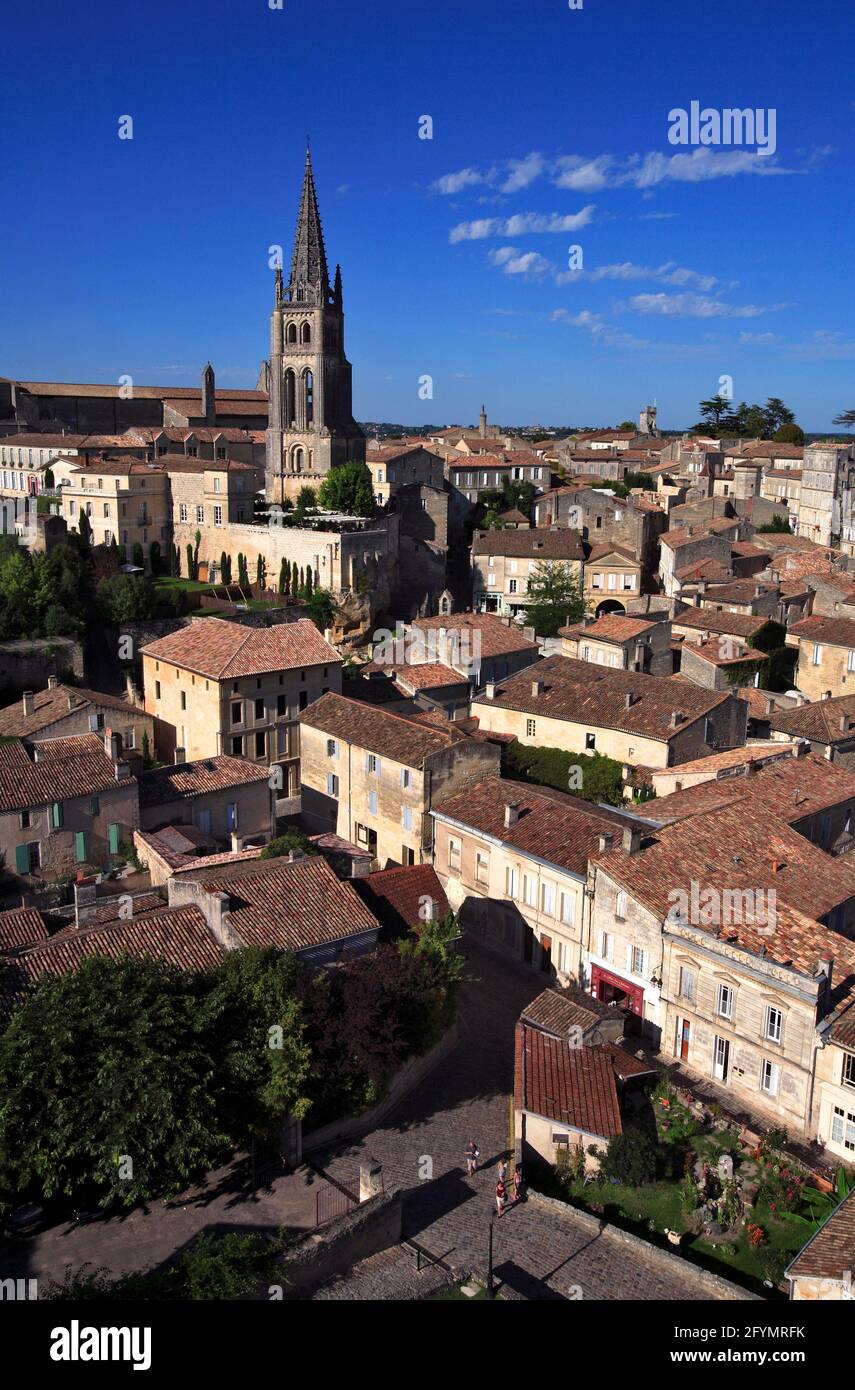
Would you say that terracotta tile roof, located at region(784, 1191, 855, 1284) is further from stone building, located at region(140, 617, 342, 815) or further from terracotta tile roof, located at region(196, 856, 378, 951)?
stone building, located at region(140, 617, 342, 815)

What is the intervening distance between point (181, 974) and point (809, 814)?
18.5 m

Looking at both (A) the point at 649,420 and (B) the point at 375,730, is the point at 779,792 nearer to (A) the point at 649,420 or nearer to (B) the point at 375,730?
(B) the point at 375,730

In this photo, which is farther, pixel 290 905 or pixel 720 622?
pixel 720 622

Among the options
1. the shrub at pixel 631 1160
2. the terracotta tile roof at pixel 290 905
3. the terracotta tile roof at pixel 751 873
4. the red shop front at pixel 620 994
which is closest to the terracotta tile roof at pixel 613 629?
the terracotta tile roof at pixel 751 873

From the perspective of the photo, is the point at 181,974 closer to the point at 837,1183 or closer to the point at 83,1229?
the point at 83,1229

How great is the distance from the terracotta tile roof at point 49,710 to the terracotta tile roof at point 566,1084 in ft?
66.5

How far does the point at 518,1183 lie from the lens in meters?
20.0

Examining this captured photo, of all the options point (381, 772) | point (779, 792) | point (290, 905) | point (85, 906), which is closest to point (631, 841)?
point (779, 792)

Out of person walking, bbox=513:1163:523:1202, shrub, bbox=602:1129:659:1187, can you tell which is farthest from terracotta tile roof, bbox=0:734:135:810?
shrub, bbox=602:1129:659:1187

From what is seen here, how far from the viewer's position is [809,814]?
30234 millimetres

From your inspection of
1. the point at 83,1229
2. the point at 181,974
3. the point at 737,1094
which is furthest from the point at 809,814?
the point at 83,1229

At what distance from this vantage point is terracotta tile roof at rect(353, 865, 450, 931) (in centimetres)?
2715

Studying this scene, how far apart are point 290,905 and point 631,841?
8561mm

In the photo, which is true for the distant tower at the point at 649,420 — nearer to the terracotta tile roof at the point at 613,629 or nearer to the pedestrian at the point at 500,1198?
the terracotta tile roof at the point at 613,629
